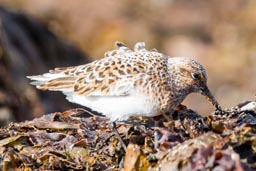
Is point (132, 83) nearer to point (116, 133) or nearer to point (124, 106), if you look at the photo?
point (124, 106)

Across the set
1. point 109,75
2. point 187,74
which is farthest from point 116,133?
point 187,74

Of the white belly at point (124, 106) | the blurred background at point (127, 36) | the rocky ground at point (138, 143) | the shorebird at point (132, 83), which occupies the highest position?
the blurred background at point (127, 36)

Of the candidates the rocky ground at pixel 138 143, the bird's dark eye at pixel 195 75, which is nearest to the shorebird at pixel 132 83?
the bird's dark eye at pixel 195 75

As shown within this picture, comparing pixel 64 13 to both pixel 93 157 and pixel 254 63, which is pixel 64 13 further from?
pixel 93 157

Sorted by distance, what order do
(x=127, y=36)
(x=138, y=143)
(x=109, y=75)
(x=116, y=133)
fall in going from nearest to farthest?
(x=138, y=143), (x=116, y=133), (x=109, y=75), (x=127, y=36)

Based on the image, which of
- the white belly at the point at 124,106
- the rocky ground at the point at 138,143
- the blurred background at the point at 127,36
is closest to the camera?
the rocky ground at the point at 138,143

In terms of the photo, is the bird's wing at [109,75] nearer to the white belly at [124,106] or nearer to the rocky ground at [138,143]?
the white belly at [124,106]

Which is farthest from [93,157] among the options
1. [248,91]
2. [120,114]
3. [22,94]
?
Result: [248,91]
